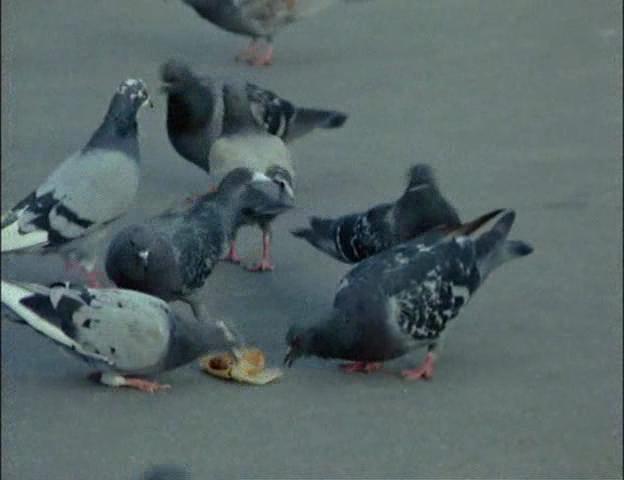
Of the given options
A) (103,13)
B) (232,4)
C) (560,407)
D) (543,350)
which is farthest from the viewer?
(103,13)

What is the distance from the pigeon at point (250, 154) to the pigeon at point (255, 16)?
2.22 metres

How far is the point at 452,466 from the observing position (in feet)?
17.5

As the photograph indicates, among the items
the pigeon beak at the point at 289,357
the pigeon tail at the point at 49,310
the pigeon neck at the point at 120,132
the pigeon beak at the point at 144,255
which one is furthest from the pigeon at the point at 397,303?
the pigeon neck at the point at 120,132

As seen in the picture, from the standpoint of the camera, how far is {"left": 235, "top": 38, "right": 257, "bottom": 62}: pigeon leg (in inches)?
387

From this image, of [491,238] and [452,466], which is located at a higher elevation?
[491,238]

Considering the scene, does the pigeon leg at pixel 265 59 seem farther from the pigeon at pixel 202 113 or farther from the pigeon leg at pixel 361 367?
the pigeon leg at pixel 361 367

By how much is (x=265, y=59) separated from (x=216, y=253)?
3.74 m

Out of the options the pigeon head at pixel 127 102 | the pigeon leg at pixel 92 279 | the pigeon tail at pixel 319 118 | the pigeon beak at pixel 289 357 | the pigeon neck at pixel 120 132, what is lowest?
the pigeon leg at pixel 92 279

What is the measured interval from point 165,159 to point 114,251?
2.28 metres

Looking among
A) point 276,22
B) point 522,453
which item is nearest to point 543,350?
point 522,453

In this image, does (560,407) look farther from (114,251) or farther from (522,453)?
→ (114,251)

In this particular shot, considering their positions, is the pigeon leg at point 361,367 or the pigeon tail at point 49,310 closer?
the pigeon tail at point 49,310

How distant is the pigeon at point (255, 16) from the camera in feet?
31.6

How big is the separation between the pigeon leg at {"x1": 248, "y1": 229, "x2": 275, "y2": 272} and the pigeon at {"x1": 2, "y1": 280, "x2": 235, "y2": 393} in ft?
3.80
